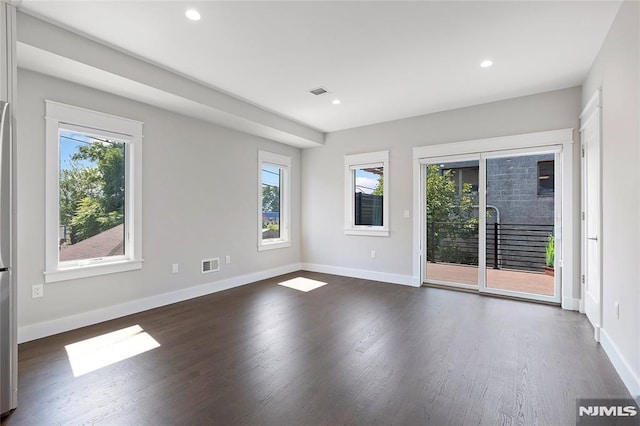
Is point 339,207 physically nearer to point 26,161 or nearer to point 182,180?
point 182,180

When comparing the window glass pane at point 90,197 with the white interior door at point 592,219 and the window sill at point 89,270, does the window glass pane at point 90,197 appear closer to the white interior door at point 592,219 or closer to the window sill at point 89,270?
the window sill at point 89,270

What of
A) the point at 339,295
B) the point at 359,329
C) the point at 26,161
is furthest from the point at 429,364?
the point at 26,161

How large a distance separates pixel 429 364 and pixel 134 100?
431 centimetres

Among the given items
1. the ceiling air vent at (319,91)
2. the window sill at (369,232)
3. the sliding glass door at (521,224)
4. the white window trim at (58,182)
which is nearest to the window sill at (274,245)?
the window sill at (369,232)

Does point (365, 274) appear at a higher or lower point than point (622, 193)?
lower

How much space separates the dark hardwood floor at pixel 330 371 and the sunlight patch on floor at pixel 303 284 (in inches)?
44.4

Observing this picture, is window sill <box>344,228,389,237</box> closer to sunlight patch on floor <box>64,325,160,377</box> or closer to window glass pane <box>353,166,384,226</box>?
window glass pane <box>353,166,384,226</box>

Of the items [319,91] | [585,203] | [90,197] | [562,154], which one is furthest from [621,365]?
[90,197]

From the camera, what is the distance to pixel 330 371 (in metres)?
2.42

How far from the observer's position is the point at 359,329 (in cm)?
329

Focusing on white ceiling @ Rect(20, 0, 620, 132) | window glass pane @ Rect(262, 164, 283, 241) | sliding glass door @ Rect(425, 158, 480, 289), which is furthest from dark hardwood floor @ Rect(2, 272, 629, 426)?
white ceiling @ Rect(20, 0, 620, 132)

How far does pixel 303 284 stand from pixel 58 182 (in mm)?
3534

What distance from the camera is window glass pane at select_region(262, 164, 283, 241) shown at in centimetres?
581

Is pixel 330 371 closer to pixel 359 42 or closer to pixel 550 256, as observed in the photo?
pixel 359 42
